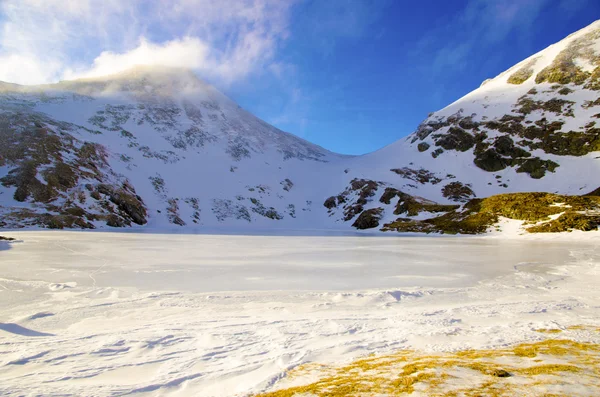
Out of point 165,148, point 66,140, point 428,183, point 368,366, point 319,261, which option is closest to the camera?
point 368,366

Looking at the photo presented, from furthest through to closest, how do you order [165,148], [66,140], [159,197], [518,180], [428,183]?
[165,148] < [428,183] < [518,180] < [159,197] < [66,140]

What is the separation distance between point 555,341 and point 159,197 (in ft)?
187

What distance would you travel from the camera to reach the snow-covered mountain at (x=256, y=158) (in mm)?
42531

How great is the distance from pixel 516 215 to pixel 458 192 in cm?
2413

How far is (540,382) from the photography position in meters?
2.66

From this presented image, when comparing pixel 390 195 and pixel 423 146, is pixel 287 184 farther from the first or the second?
pixel 423 146

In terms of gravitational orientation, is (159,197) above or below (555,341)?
above

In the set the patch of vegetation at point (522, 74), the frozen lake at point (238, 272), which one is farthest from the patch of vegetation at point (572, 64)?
the frozen lake at point (238, 272)

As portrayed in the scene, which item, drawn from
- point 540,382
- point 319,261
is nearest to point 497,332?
point 540,382

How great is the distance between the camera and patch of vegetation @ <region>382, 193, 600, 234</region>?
29.4 metres

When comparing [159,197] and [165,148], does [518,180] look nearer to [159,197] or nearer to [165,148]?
[159,197]

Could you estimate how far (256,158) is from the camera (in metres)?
82.2

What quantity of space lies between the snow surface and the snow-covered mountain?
3608 cm

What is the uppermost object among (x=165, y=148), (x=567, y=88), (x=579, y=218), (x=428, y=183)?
(x=567, y=88)
